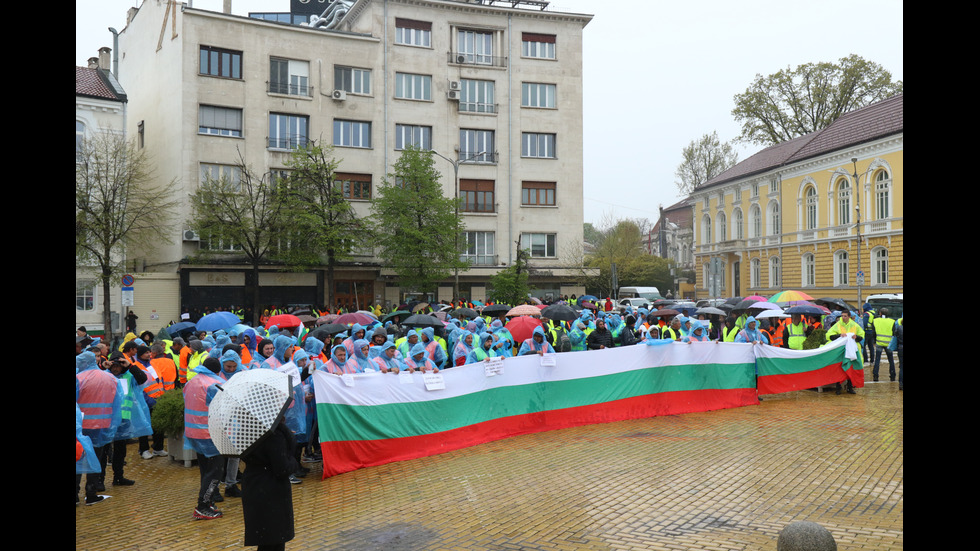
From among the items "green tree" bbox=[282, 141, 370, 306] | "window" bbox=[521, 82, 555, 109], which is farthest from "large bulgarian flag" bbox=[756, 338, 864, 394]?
"window" bbox=[521, 82, 555, 109]

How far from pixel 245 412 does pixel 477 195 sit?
40.0 m

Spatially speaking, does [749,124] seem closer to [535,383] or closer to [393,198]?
[393,198]

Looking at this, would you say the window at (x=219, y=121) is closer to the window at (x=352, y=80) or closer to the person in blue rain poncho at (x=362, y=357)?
the window at (x=352, y=80)

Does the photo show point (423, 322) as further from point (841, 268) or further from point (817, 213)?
point (817, 213)

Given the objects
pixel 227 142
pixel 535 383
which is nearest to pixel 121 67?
pixel 227 142

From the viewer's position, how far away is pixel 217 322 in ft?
56.5

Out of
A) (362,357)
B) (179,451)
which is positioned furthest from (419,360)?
(179,451)

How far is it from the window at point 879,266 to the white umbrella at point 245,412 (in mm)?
45061

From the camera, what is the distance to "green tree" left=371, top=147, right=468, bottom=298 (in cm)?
3791

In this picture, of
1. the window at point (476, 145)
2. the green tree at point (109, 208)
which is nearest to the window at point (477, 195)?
the window at point (476, 145)

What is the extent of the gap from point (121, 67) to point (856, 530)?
5065cm

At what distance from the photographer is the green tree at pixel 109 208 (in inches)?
1182

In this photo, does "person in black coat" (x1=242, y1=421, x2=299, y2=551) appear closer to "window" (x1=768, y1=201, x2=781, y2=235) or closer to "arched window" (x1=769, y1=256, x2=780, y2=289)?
"arched window" (x1=769, y1=256, x2=780, y2=289)

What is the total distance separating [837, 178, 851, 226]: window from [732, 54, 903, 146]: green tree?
8.86 meters
